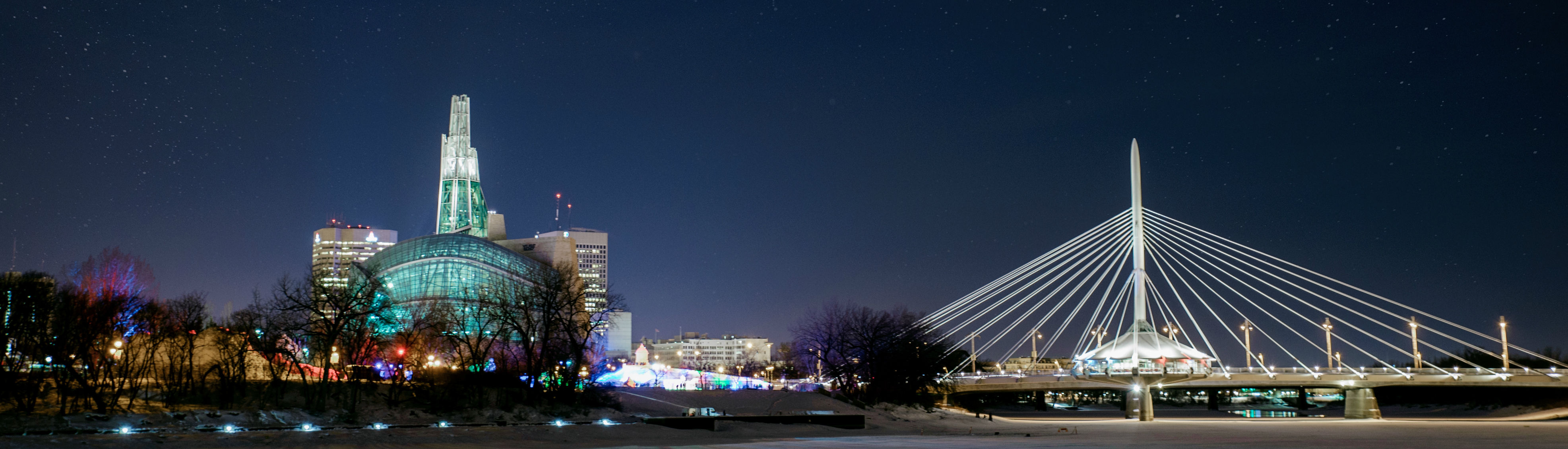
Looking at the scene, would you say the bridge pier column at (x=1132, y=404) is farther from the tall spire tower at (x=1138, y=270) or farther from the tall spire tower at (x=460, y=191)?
the tall spire tower at (x=460, y=191)

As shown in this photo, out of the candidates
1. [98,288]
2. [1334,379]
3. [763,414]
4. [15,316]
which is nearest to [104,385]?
[15,316]

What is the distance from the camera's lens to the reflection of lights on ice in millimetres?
78812

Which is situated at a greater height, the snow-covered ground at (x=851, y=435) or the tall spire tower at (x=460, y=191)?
the tall spire tower at (x=460, y=191)

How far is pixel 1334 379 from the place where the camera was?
68562 millimetres

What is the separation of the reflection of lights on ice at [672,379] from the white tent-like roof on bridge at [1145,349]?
77.2 feet

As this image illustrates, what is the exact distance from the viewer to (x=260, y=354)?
46.8m

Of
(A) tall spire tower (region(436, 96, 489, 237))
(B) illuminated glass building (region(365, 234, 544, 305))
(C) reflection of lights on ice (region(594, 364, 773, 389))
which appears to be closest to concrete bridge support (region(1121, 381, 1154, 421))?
(C) reflection of lights on ice (region(594, 364, 773, 389))

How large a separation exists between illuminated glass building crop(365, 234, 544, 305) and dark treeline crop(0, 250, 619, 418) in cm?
3878

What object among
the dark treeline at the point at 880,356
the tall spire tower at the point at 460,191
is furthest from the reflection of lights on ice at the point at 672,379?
the tall spire tower at the point at 460,191

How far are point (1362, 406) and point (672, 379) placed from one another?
167 feet

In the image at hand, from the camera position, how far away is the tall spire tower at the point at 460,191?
15938 centimetres

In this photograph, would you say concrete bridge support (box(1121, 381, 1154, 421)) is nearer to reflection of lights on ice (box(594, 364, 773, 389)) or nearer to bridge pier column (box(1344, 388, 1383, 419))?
bridge pier column (box(1344, 388, 1383, 419))

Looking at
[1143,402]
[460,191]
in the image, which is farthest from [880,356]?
[460,191]

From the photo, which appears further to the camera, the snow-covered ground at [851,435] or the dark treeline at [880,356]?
the dark treeline at [880,356]
